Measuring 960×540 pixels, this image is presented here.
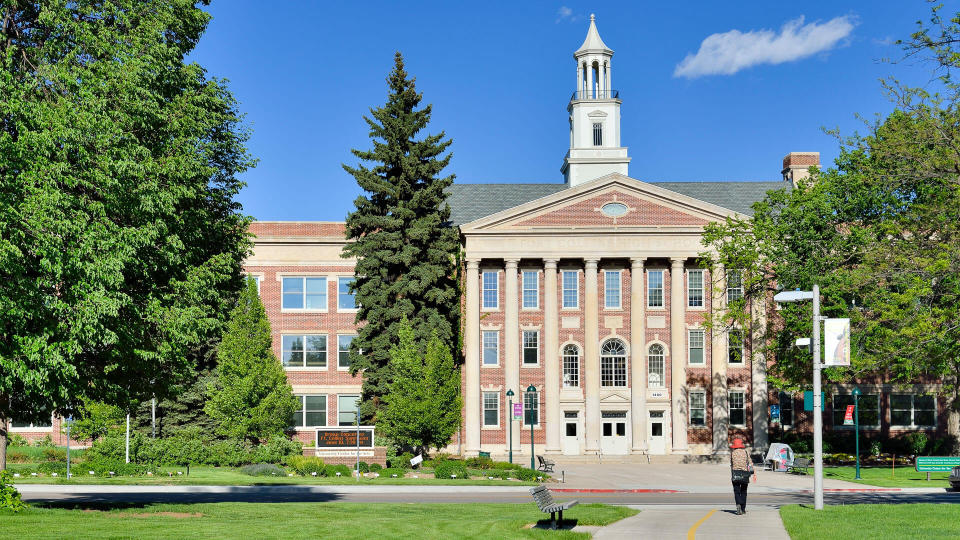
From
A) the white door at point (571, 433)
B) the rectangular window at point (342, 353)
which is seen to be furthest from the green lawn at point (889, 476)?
the rectangular window at point (342, 353)

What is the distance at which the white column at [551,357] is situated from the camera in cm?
5266

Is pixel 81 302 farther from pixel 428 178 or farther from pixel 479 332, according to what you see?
pixel 479 332

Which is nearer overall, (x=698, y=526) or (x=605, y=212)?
(x=698, y=526)

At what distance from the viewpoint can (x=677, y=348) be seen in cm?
5319

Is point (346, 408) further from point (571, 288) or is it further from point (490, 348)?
point (571, 288)

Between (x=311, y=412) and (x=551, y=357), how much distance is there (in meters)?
13.6

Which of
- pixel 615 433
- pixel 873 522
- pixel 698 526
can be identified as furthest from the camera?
pixel 615 433

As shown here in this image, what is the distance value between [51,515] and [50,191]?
21.4 feet

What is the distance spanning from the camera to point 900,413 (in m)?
54.8

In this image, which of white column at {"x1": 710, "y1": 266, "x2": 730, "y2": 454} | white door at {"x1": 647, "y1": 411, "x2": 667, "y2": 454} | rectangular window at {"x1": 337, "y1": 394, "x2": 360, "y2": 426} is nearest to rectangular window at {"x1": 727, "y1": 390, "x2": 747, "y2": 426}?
white column at {"x1": 710, "y1": 266, "x2": 730, "y2": 454}

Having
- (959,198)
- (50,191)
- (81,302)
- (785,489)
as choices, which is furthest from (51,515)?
(785,489)

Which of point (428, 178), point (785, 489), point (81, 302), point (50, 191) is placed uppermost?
point (428, 178)

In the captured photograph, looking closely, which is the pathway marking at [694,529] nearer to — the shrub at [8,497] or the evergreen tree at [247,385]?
the shrub at [8,497]

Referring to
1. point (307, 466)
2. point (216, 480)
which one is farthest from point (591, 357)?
point (216, 480)
